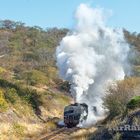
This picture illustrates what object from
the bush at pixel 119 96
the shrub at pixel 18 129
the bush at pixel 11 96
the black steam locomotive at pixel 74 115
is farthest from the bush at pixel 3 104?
the bush at pixel 119 96

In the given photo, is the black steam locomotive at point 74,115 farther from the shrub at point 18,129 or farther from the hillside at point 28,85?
the shrub at point 18,129

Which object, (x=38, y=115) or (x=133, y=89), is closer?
(x=133, y=89)

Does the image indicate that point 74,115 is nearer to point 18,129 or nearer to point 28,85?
point 18,129

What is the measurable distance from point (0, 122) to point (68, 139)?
25.7 feet

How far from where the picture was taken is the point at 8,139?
122ft

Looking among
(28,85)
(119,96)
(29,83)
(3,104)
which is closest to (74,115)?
(119,96)

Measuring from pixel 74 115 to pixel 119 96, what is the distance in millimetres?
8380

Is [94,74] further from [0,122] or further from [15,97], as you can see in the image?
[0,122]

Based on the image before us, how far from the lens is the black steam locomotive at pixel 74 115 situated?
5071 centimetres

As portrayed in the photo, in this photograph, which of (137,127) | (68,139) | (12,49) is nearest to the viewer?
(137,127)

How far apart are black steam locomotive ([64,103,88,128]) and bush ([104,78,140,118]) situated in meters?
5.26

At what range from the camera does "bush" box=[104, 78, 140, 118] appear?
43.5 meters

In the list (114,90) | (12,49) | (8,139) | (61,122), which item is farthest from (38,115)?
(12,49)

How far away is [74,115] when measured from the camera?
51.4 m
